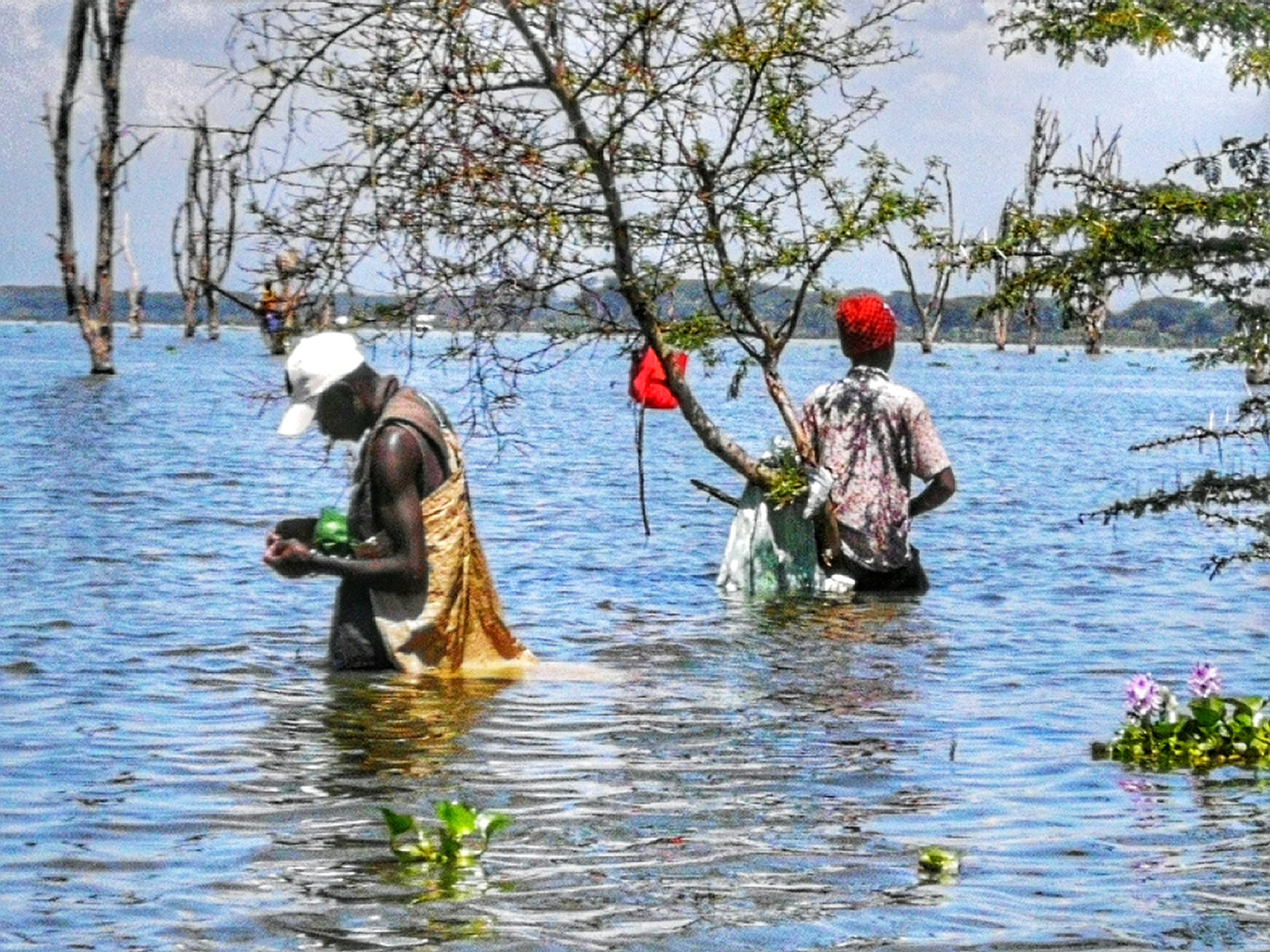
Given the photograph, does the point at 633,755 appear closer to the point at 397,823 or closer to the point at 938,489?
the point at 397,823

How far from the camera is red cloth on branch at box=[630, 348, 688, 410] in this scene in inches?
497

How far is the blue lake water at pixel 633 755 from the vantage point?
5805 millimetres

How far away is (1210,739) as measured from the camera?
7.77 metres

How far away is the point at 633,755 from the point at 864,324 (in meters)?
4.54

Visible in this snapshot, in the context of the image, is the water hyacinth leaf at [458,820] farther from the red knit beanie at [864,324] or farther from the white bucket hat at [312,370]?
the red knit beanie at [864,324]

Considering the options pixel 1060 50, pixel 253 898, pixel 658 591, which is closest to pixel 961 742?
pixel 1060 50

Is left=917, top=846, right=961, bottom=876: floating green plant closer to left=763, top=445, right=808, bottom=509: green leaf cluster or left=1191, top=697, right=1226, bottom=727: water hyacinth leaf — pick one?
left=1191, top=697, right=1226, bottom=727: water hyacinth leaf

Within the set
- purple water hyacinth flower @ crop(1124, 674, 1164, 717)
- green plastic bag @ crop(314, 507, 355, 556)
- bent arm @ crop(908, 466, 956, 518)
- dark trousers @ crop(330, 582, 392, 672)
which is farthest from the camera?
bent arm @ crop(908, 466, 956, 518)

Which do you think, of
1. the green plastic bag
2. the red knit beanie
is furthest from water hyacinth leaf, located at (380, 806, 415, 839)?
the red knit beanie

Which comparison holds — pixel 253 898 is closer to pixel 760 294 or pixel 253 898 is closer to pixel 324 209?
pixel 324 209

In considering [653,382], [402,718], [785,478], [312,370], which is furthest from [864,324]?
[312,370]

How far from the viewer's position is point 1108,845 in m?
6.61

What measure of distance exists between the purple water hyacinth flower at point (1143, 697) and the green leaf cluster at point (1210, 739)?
62 millimetres

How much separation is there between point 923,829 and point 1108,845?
0.57m
